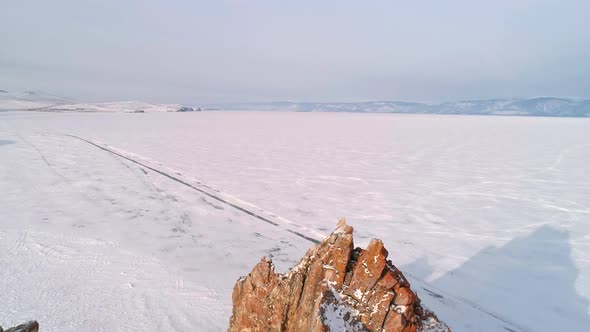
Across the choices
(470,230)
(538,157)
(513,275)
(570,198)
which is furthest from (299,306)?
(538,157)

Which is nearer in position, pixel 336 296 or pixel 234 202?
pixel 336 296

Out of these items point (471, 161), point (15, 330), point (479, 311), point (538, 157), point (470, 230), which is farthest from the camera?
point (538, 157)

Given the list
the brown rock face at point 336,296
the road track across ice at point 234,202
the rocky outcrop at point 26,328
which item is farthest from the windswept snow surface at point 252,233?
the rocky outcrop at point 26,328

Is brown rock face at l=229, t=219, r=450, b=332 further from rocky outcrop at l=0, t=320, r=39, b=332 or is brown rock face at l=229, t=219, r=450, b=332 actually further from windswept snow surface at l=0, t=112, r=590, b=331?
rocky outcrop at l=0, t=320, r=39, b=332

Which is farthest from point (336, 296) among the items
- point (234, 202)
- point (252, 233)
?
point (234, 202)

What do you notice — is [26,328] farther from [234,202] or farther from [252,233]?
[234,202]

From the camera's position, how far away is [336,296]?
402cm

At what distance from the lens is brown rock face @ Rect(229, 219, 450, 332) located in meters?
3.77

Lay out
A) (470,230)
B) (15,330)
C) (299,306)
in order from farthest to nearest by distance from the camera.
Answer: (470,230) < (299,306) < (15,330)

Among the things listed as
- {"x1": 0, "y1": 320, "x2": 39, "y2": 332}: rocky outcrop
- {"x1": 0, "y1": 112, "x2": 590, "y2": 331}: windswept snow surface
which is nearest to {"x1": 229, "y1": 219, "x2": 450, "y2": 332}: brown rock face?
{"x1": 0, "y1": 112, "x2": 590, "y2": 331}: windswept snow surface

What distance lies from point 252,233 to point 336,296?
6837 millimetres

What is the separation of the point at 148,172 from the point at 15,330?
1559 centimetres

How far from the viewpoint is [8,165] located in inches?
717

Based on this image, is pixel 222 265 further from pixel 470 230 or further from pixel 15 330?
pixel 470 230
